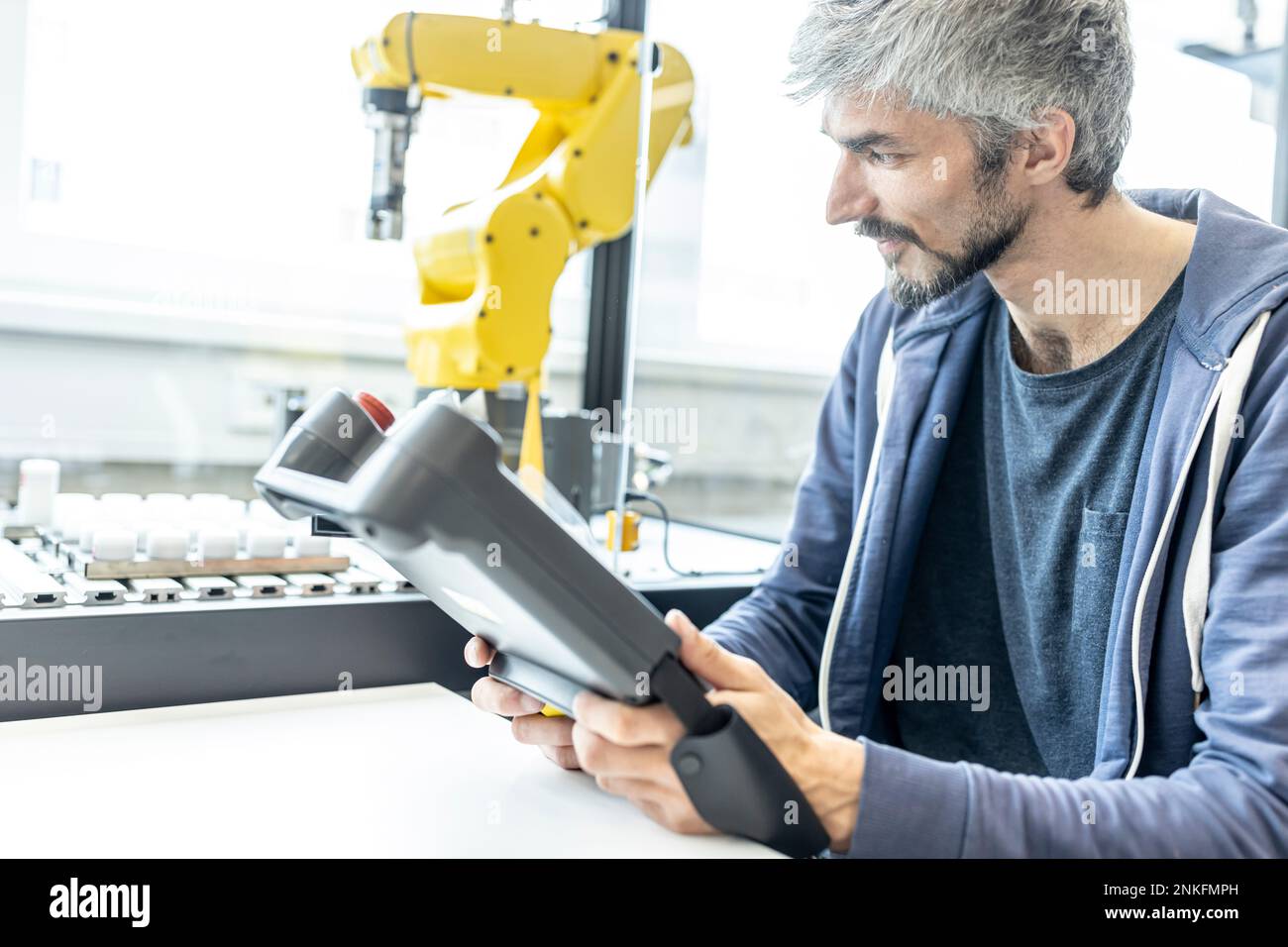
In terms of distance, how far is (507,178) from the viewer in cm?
143

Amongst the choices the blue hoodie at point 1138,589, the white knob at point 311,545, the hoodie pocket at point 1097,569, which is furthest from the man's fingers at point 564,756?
the hoodie pocket at point 1097,569

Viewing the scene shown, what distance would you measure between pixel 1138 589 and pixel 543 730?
A: 0.49 meters

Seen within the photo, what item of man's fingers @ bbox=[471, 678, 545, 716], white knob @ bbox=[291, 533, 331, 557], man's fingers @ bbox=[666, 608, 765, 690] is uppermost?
man's fingers @ bbox=[666, 608, 765, 690]

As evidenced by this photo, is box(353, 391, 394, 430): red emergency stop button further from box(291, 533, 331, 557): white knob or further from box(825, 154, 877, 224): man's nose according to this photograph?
box(825, 154, 877, 224): man's nose

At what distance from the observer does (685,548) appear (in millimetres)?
1632

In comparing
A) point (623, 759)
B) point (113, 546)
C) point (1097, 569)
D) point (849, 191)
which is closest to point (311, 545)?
point (113, 546)

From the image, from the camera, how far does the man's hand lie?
70cm

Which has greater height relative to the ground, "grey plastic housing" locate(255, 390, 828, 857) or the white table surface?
"grey plastic housing" locate(255, 390, 828, 857)

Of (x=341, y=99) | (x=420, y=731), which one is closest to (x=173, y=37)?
(x=341, y=99)

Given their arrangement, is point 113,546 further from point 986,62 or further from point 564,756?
point 986,62

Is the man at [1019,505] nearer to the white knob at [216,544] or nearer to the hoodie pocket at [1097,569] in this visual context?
the hoodie pocket at [1097,569]

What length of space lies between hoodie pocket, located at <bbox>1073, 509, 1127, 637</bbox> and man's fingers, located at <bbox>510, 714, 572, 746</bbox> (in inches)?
20.0

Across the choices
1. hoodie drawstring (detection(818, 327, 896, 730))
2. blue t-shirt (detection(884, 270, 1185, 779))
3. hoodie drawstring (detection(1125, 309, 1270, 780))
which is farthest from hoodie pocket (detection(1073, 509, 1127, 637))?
hoodie drawstring (detection(818, 327, 896, 730))
